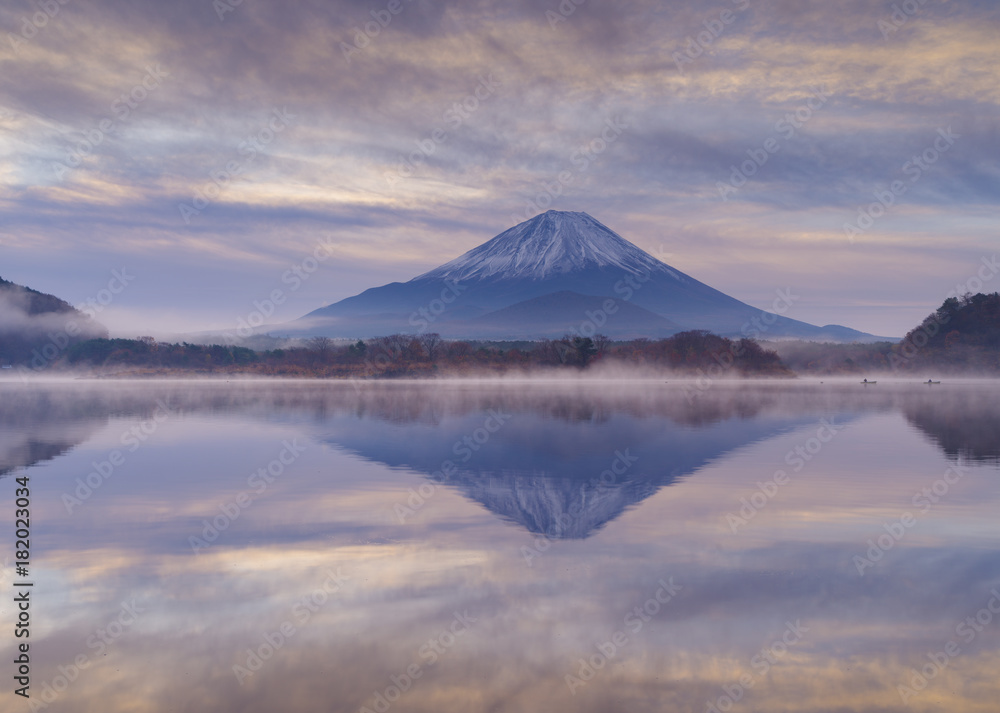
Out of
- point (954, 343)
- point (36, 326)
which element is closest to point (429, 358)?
point (954, 343)

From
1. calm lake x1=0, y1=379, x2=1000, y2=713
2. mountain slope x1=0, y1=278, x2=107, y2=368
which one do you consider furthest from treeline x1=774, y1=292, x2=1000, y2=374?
mountain slope x1=0, y1=278, x2=107, y2=368

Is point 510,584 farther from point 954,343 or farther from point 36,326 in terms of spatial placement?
Result: point 36,326

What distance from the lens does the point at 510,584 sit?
9711mm

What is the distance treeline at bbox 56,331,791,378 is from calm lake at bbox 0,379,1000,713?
9365cm

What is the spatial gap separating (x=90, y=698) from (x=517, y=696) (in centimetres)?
387

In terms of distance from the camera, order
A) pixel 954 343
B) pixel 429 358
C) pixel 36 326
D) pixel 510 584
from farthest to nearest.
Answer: pixel 36 326 < pixel 429 358 < pixel 954 343 < pixel 510 584

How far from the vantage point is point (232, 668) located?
7.39m

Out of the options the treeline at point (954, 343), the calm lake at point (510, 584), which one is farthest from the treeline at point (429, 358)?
the calm lake at point (510, 584)

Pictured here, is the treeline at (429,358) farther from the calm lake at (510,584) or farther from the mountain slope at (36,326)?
the calm lake at (510,584)

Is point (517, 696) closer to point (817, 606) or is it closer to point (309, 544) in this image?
point (817, 606)

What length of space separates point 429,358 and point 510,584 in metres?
111

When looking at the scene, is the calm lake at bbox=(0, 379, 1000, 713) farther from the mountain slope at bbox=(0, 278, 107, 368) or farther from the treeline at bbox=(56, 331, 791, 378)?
the mountain slope at bbox=(0, 278, 107, 368)

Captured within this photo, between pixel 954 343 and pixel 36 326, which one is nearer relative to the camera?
pixel 954 343

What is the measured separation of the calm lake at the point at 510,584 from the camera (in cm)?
700
